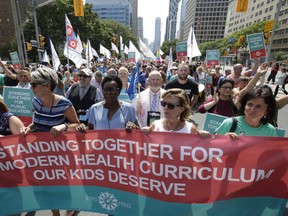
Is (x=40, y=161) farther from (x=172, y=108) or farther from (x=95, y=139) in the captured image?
(x=172, y=108)

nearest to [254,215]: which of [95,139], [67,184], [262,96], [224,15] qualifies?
[262,96]

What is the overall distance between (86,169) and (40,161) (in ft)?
1.56

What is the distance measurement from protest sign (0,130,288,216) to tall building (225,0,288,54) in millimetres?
73836

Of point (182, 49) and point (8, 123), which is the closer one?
point (8, 123)

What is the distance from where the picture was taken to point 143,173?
82.4 inches

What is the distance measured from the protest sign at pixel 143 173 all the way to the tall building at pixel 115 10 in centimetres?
15110

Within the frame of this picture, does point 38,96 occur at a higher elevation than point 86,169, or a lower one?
higher

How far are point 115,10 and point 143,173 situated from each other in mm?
158876

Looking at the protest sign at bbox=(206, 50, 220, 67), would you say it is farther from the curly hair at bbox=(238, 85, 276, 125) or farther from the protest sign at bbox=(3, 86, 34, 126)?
the curly hair at bbox=(238, 85, 276, 125)

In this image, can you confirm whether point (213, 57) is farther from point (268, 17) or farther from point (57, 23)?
point (268, 17)

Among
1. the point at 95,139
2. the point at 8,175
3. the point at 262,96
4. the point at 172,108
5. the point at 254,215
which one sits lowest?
the point at 254,215

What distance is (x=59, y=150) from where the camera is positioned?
2.20 m

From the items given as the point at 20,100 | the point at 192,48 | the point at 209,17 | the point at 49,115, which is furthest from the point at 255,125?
the point at 209,17

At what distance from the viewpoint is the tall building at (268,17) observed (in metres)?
63.8
